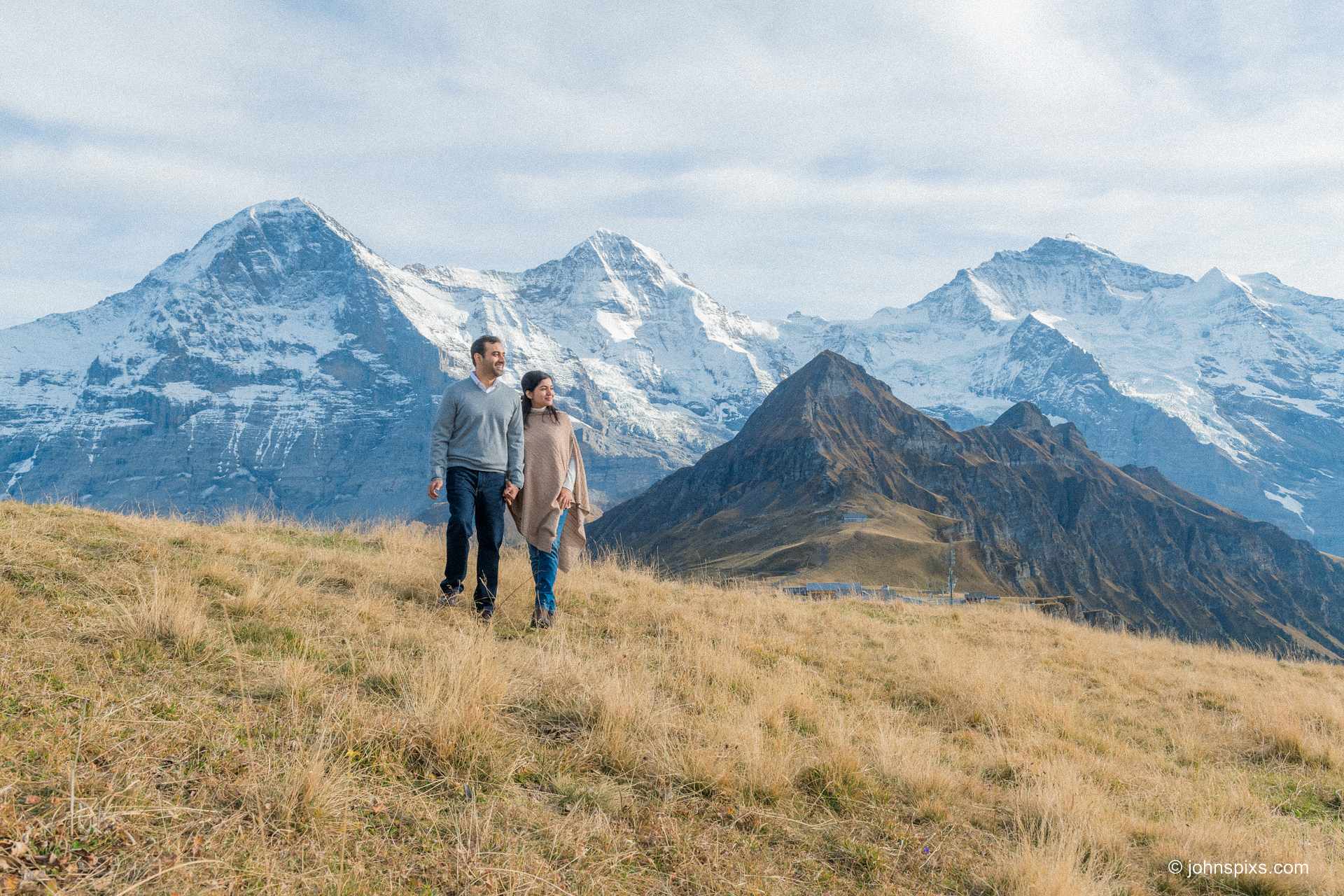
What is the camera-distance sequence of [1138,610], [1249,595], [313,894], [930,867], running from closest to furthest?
[313,894]
[930,867]
[1138,610]
[1249,595]

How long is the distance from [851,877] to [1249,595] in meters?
241

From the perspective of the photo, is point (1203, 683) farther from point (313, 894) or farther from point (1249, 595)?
point (1249, 595)

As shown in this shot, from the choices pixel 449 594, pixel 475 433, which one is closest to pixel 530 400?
pixel 475 433

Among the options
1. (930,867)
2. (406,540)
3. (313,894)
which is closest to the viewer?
(313,894)

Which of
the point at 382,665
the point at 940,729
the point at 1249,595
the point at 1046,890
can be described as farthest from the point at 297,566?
the point at 1249,595

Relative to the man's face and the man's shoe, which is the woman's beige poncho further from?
the man's shoe

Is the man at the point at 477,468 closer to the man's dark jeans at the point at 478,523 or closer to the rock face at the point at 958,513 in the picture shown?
the man's dark jeans at the point at 478,523

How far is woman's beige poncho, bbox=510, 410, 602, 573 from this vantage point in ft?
22.8

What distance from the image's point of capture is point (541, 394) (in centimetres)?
726

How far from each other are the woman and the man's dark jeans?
12.6 inches

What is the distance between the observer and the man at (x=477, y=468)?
666 cm

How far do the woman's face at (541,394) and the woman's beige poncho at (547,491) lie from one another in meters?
0.09

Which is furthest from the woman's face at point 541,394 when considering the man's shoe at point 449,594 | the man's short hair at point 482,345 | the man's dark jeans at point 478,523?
the man's shoe at point 449,594

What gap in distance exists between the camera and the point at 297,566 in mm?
7461
